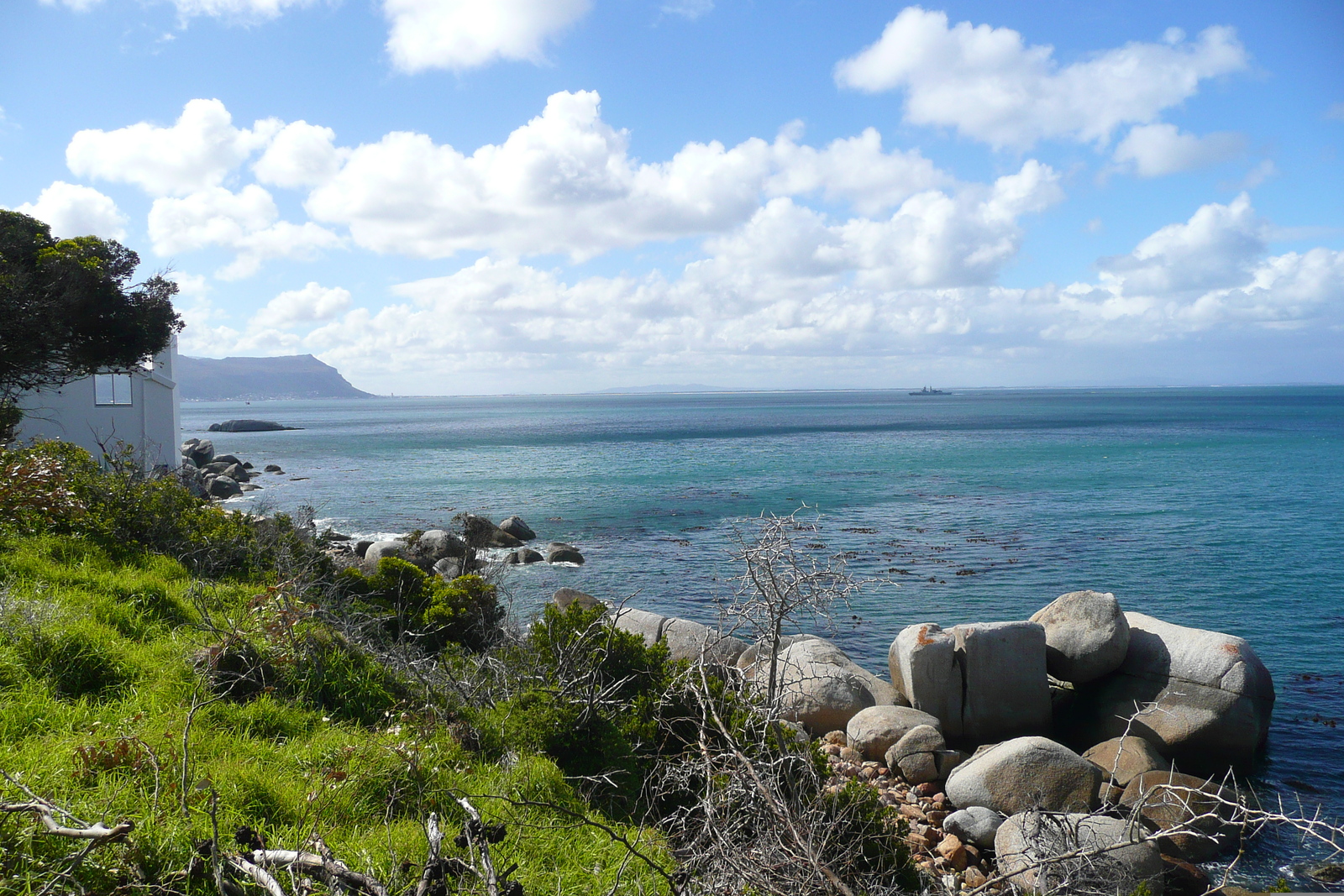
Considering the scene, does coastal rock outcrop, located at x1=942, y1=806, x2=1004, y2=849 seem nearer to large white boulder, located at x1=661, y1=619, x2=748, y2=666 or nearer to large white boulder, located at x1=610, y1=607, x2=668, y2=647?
large white boulder, located at x1=661, y1=619, x2=748, y2=666

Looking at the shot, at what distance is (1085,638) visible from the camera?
1320cm

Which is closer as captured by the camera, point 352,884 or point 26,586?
point 352,884

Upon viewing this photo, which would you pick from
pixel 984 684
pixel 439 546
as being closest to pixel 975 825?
pixel 984 684

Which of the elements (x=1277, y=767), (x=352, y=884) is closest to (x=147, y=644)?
(x=352, y=884)

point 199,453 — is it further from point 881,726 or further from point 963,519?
point 881,726

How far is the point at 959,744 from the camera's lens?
1245cm

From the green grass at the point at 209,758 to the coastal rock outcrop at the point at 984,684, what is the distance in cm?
833

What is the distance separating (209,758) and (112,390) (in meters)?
26.6

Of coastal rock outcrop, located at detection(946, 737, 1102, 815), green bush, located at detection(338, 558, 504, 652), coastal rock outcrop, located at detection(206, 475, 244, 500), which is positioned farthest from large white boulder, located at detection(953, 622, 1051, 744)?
coastal rock outcrop, located at detection(206, 475, 244, 500)

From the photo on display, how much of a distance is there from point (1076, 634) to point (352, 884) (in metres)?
13.3

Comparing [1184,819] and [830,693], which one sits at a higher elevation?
[830,693]

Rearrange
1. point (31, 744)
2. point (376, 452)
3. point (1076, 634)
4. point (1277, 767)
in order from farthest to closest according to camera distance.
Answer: point (376, 452), point (1076, 634), point (1277, 767), point (31, 744)

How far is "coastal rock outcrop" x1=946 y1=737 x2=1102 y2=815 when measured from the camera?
31.2ft

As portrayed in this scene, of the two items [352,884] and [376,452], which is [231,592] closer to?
[352,884]
